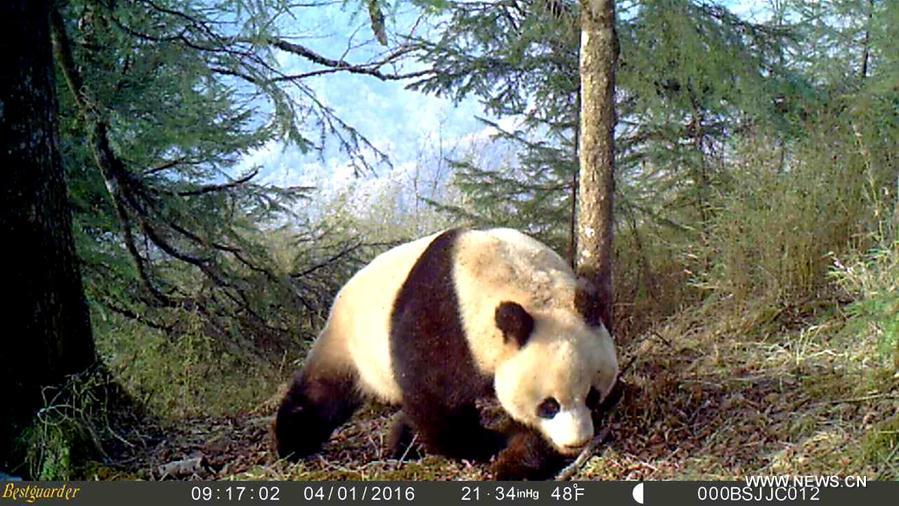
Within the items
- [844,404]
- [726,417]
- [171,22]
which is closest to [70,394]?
[171,22]

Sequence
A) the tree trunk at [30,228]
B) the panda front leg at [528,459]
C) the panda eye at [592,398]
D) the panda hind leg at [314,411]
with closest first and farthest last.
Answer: the panda eye at [592,398] < the panda front leg at [528,459] < the tree trunk at [30,228] < the panda hind leg at [314,411]

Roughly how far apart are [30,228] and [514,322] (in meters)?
2.42

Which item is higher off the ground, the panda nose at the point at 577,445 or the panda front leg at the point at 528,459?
the panda nose at the point at 577,445

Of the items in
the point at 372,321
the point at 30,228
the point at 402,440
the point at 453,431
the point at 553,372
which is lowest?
the point at 402,440

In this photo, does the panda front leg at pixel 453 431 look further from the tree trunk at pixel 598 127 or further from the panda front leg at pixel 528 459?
the tree trunk at pixel 598 127

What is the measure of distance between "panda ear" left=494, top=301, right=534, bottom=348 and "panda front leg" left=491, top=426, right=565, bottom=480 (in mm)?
447

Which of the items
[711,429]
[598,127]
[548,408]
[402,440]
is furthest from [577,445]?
[598,127]

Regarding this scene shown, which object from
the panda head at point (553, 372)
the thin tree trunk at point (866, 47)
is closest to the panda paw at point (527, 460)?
the panda head at point (553, 372)

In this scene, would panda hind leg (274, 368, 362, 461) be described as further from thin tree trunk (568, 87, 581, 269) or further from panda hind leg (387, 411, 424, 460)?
thin tree trunk (568, 87, 581, 269)

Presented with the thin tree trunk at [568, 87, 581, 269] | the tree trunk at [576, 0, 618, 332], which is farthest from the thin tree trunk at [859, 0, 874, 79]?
the tree trunk at [576, 0, 618, 332]

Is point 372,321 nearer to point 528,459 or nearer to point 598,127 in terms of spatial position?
point 528,459

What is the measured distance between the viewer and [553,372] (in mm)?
3695

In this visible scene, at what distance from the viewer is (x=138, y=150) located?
7277 mm

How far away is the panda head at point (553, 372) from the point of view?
3693mm
